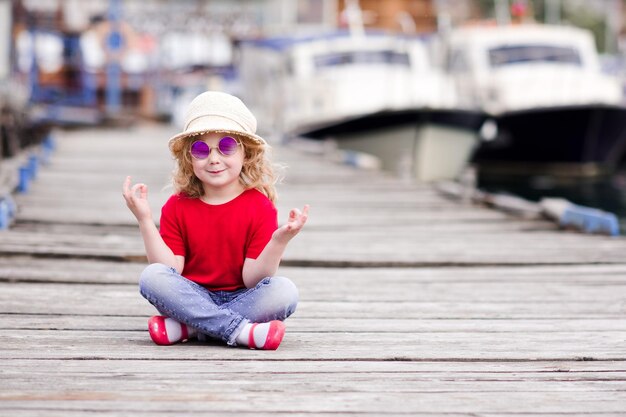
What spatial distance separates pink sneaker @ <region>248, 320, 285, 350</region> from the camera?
3.56 metres

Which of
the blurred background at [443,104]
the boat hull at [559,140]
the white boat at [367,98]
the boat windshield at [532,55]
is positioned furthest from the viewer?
the boat windshield at [532,55]

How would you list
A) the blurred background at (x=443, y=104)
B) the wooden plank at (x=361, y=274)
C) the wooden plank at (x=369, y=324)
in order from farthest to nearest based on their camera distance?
1. the blurred background at (x=443, y=104)
2. the wooden plank at (x=361, y=274)
3. the wooden plank at (x=369, y=324)

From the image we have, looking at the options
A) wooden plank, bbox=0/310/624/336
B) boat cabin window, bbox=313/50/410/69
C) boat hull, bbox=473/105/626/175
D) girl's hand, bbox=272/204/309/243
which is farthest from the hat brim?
boat hull, bbox=473/105/626/175

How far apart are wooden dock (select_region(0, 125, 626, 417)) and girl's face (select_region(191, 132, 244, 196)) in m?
0.56

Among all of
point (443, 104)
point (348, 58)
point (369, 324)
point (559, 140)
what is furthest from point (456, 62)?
point (369, 324)

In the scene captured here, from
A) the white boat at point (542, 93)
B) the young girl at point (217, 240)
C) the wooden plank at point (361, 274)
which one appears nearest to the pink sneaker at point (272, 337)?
the young girl at point (217, 240)

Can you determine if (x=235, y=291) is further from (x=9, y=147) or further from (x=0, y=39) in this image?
(x=0, y=39)

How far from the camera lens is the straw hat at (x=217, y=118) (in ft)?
11.8

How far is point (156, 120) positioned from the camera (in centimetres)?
2819

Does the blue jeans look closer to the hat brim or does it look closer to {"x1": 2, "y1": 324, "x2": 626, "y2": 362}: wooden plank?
{"x1": 2, "y1": 324, "x2": 626, "y2": 362}: wooden plank

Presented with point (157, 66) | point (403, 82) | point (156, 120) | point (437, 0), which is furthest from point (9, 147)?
point (437, 0)

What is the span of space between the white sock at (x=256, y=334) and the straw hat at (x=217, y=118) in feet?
2.10

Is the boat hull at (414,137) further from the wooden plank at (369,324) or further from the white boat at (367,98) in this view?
Answer: the wooden plank at (369,324)

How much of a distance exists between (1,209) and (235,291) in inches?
131
